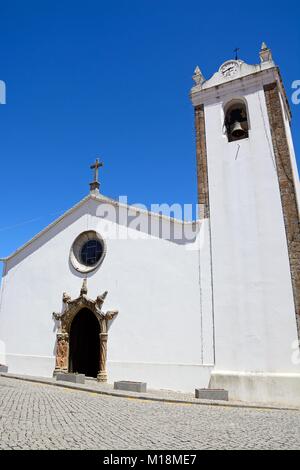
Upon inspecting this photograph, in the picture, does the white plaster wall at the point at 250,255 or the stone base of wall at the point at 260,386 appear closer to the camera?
the stone base of wall at the point at 260,386

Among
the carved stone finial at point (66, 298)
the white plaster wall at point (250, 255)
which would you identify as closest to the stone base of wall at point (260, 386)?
the white plaster wall at point (250, 255)

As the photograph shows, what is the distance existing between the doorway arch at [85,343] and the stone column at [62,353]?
24cm

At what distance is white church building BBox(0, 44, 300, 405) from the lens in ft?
37.2

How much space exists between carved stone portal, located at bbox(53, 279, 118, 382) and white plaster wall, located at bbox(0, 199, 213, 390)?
0.25 meters

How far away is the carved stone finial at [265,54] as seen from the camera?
45.1 ft

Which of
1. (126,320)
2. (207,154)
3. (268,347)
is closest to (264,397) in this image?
(268,347)

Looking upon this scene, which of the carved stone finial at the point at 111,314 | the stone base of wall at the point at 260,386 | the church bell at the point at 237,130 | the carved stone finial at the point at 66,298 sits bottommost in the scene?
the stone base of wall at the point at 260,386

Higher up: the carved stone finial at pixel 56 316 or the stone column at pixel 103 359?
the carved stone finial at pixel 56 316

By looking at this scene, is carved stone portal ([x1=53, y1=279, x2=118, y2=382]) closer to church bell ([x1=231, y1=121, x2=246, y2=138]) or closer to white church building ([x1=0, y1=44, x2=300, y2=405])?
white church building ([x1=0, y1=44, x2=300, y2=405])

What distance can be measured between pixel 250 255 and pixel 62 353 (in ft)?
27.8

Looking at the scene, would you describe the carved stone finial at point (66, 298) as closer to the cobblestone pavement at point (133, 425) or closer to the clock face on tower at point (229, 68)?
the cobblestone pavement at point (133, 425)

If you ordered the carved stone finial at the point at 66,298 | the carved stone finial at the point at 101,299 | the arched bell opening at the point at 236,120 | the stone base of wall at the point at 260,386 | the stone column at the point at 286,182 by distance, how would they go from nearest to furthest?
the stone base of wall at the point at 260,386 → the stone column at the point at 286,182 → the arched bell opening at the point at 236,120 → the carved stone finial at the point at 101,299 → the carved stone finial at the point at 66,298
